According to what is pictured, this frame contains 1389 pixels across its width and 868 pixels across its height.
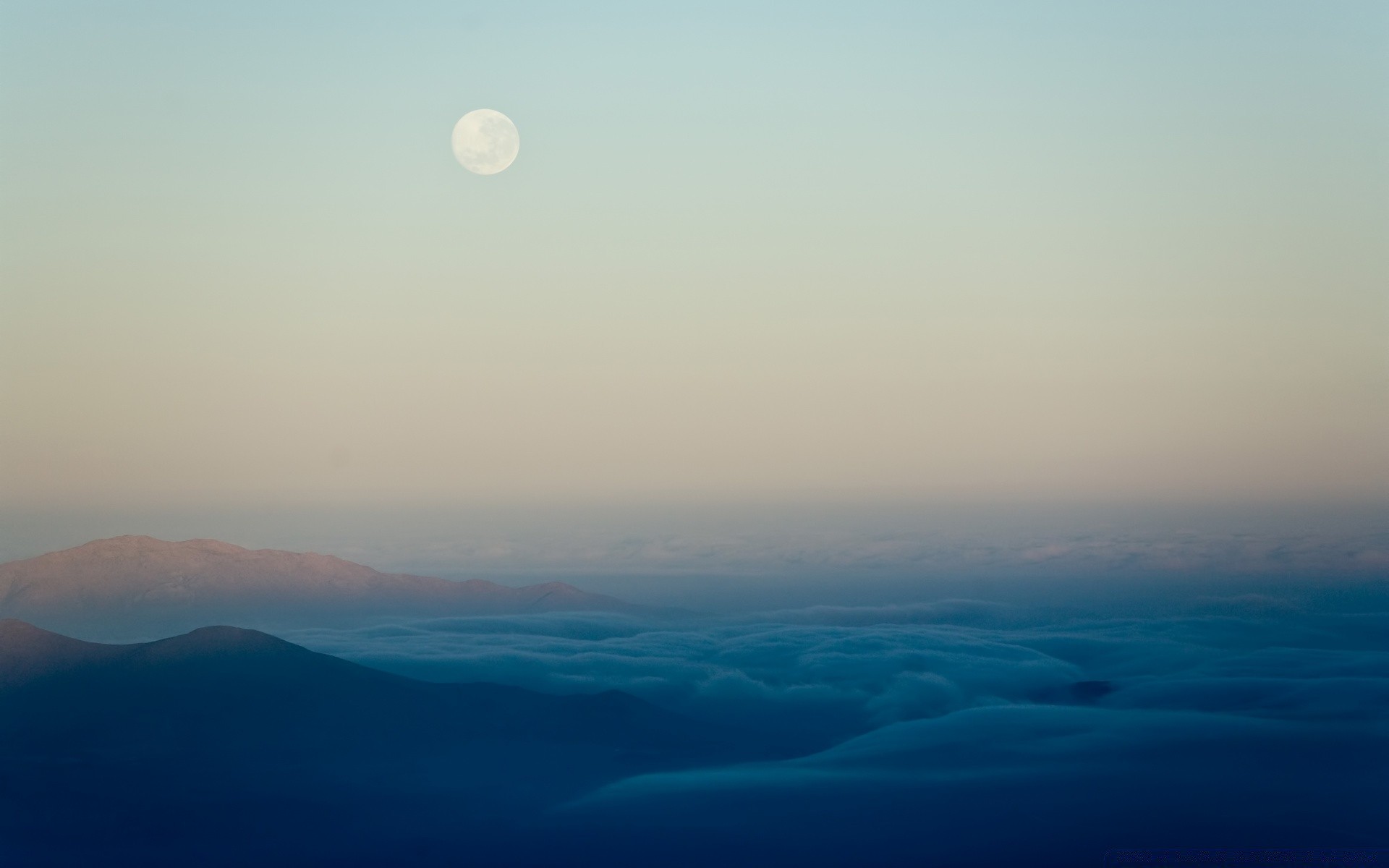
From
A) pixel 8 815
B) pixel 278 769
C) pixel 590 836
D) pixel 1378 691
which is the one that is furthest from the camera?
pixel 1378 691

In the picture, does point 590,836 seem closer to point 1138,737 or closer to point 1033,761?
point 1033,761

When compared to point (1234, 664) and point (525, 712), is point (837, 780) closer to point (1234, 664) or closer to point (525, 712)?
point (525, 712)

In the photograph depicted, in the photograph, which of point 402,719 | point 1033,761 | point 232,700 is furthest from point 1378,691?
point 232,700

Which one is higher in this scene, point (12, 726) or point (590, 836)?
point (12, 726)

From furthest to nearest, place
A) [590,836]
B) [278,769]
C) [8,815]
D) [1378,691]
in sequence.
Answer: [1378,691] → [278,769] → [8,815] → [590,836]

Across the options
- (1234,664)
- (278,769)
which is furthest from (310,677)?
(1234,664)

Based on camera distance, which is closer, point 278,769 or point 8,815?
point 8,815
